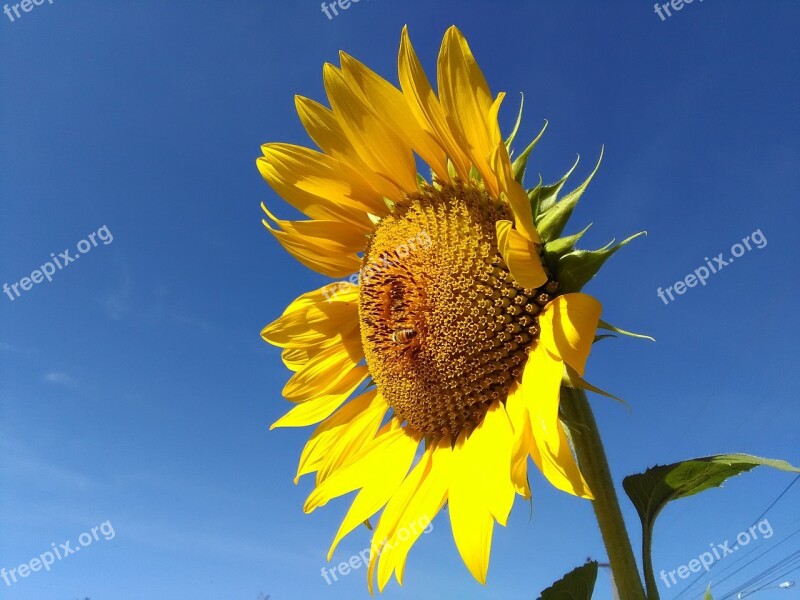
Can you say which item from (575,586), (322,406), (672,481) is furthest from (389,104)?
(575,586)

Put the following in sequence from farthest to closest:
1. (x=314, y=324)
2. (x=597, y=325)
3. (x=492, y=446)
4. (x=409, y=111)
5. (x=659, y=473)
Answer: (x=314, y=324), (x=409, y=111), (x=492, y=446), (x=659, y=473), (x=597, y=325)

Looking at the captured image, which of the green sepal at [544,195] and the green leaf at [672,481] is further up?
the green sepal at [544,195]

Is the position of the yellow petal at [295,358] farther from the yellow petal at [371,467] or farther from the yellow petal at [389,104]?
the yellow petal at [389,104]

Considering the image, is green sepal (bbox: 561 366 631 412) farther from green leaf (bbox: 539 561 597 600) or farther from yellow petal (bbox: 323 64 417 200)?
yellow petal (bbox: 323 64 417 200)

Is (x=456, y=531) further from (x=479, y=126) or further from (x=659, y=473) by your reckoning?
(x=479, y=126)

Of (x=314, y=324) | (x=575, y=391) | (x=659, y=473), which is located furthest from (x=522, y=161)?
(x=314, y=324)

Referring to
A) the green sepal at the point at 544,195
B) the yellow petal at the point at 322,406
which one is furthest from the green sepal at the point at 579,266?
the yellow petal at the point at 322,406
